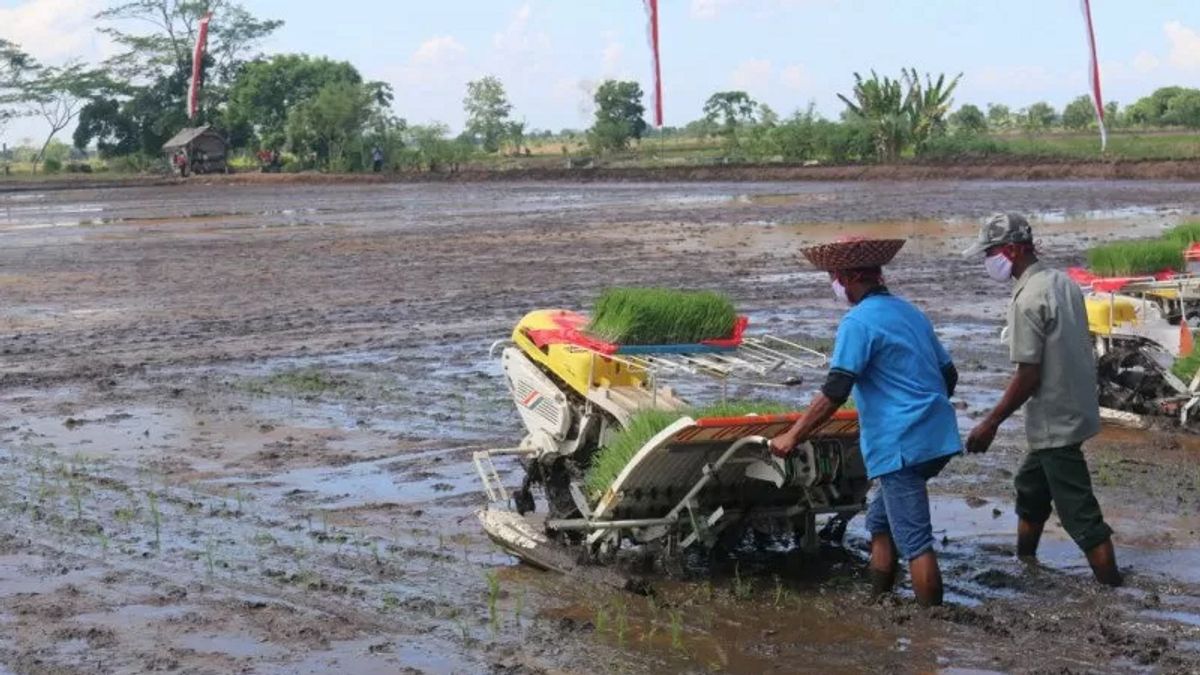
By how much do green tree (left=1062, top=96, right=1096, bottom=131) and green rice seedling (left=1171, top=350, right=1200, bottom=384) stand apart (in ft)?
188

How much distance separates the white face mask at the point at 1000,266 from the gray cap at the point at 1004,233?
0.18ft

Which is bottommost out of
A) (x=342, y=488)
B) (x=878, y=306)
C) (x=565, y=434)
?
(x=342, y=488)

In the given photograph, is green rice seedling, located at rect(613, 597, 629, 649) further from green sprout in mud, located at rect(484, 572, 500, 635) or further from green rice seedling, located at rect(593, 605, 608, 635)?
green sprout in mud, located at rect(484, 572, 500, 635)

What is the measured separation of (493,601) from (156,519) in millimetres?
2559

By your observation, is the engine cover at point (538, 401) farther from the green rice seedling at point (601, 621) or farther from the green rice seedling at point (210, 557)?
the green rice seedling at point (210, 557)

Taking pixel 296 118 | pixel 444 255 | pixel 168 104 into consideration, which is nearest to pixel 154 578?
pixel 444 255

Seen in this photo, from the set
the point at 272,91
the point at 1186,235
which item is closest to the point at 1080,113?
the point at 272,91

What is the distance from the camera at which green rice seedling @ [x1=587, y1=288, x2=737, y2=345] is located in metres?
7.38

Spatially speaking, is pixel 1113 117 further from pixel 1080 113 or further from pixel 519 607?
pixel 519 607

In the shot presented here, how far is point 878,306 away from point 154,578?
3.57 metres

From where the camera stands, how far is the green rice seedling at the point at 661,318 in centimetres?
738

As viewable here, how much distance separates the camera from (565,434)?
24.6ft

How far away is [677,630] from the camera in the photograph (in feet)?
20.0

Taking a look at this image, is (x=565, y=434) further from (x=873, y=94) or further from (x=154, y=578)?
(x=873, y=94)
